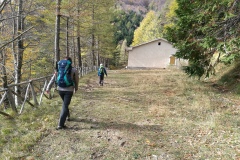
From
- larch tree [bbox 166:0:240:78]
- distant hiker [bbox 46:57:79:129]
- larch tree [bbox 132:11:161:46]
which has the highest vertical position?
larch tree [bbox 132:11:161:46]

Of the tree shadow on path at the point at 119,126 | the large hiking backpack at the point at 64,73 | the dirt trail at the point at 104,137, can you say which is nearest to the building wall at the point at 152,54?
the dirt trail at the point at 104,137

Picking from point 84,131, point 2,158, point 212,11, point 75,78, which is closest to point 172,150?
point 84,131

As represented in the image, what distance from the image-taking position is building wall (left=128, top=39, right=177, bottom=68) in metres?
33.3

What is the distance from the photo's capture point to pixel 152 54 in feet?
111

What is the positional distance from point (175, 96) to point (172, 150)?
17.3ft

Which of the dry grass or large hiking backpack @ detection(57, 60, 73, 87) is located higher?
large hiking backpack @ detection(57, 60, 73, 87)

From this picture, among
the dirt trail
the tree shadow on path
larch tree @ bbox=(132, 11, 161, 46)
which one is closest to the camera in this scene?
the dirt trail

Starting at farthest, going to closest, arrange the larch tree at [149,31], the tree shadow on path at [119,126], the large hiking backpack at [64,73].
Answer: the larch tree at [149,31] → the tree shadow on path at [119,126] → the large hiking backpack at [64,73]

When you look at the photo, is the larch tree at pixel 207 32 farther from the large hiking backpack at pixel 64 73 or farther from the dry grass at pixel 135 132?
the large hiking backpack at pixel 64 73

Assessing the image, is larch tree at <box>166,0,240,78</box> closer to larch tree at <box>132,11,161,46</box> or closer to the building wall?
the building wall

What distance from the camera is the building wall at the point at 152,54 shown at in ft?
109

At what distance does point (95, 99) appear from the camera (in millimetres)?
8797

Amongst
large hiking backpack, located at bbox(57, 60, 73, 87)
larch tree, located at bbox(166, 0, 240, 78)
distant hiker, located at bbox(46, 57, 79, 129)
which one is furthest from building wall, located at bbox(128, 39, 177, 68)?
large hiking backpack, located at bbox(57, 60, 73, 87)

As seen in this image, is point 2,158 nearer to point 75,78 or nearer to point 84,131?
point 84,131
